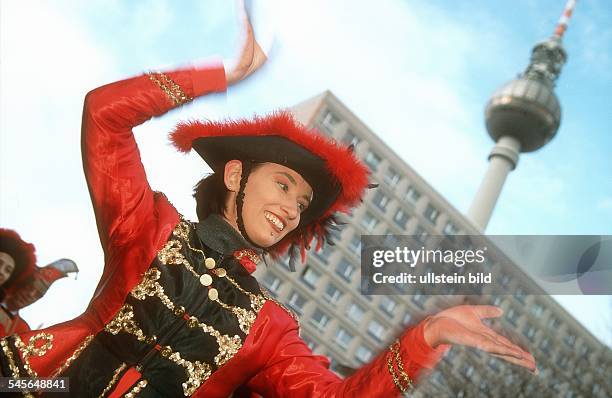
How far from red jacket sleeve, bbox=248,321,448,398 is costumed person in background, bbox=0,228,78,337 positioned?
0.78m

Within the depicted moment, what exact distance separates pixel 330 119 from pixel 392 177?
11.1 ft

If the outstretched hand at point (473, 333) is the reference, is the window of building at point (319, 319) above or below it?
above

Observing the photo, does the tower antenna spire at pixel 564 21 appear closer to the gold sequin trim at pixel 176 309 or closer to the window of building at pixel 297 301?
the window of building at pixel 297 301

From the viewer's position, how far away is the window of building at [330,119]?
56.4 feet

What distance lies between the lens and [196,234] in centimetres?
223

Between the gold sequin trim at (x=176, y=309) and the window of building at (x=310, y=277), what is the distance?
1684 cm

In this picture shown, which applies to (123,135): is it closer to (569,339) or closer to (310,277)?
(569,339)

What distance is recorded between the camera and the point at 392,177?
64.7 feet

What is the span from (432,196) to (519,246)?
57.8 ft

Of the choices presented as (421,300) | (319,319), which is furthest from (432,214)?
(421,300)

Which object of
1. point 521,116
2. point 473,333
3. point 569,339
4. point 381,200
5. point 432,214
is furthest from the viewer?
point 521,116

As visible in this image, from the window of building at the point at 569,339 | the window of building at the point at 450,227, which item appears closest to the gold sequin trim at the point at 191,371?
the window of building at the point at 569,339

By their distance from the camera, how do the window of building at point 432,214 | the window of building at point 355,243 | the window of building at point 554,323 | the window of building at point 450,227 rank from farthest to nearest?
1. the window of building at point 432,214
2. the window of building at point 450,227
3. the window of building at point 355,243
4. the window of building at point 554,323

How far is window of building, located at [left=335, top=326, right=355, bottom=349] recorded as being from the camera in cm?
1888
